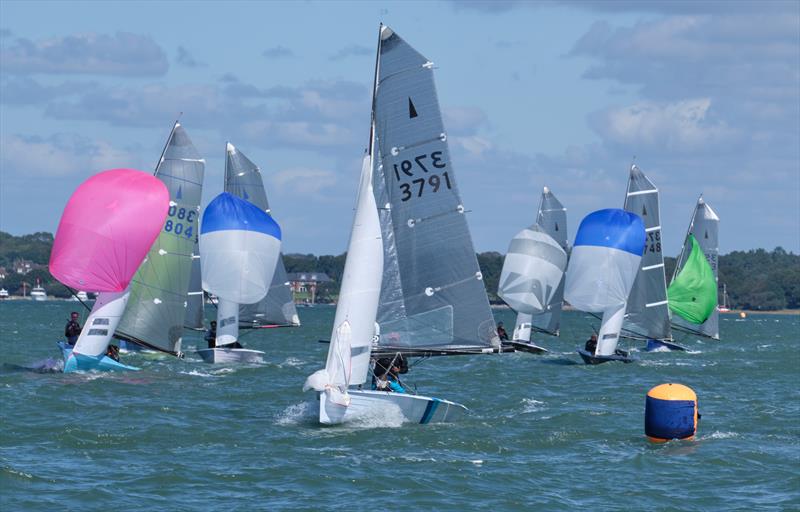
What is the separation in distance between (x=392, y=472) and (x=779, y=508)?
21.0 feet

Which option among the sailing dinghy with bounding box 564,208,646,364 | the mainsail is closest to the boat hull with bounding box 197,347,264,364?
the mainsail

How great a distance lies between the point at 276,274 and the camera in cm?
5478

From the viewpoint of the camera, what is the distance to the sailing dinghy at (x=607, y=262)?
4872 cm

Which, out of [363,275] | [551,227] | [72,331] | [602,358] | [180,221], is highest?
[551,227]

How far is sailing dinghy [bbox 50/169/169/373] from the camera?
37094mm

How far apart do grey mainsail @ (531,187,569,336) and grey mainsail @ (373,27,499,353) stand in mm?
33042

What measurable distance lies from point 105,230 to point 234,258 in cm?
815

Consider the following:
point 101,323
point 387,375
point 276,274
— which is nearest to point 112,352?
point 101,323

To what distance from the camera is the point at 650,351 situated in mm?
59844

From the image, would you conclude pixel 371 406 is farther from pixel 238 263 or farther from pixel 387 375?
pixel 238 263

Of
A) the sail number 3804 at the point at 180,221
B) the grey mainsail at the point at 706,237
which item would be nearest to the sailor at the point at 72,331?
the sail number 3804 at the point at 180,221

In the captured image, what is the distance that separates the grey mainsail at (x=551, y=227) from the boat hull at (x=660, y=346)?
489 centimetres

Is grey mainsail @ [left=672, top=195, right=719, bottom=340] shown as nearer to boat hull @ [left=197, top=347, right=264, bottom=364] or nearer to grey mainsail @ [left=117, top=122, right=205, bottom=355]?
boat hull @ [left=197, top=347, right=264, bottom=364]

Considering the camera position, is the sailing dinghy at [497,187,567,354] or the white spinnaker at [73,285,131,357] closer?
the white spinnaker at [73,285,131,357]
